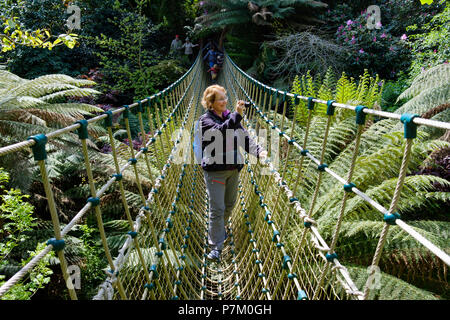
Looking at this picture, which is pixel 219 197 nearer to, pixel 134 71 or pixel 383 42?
pixel 383 42

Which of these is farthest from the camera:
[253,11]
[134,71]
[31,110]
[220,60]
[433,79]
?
[220,60]

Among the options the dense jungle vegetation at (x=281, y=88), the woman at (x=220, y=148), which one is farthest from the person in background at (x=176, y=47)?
the woman at (x=220, y=148)

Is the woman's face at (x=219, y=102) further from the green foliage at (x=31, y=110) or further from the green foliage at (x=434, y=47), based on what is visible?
the green foliage at (x=434, y=47)

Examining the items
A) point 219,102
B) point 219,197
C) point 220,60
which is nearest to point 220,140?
point 219,102

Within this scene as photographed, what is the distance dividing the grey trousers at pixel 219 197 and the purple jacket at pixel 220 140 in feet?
0.19

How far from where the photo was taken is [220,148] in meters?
1.61

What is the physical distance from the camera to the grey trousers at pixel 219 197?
1681 mm

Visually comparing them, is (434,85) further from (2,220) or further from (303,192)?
(2,220)

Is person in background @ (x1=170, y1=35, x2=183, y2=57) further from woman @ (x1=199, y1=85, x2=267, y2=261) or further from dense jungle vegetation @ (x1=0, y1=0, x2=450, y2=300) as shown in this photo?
woman @ (x1=199, y1=85, x2=267, y2=261)

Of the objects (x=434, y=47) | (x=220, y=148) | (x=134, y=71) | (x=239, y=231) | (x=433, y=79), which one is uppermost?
(x=434, y=47)

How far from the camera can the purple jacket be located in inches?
61.4

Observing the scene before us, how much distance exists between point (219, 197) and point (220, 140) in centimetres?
33
